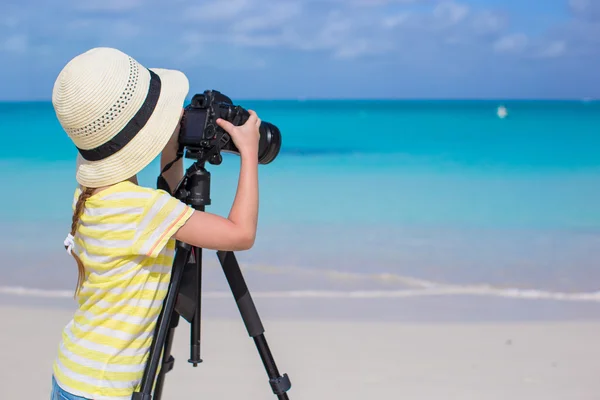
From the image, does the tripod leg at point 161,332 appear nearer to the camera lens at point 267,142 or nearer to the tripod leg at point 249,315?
the tripod leg at point 249,315

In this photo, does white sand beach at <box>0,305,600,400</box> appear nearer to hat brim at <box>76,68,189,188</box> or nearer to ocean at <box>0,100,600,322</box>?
ocean at <box>0,100,600,322</box>

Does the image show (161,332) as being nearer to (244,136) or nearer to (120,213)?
(120,213)

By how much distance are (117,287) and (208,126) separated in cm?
32

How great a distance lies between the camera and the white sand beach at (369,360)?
2402mm

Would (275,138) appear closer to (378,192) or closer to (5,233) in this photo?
(5,233)

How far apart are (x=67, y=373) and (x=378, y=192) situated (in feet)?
21.8

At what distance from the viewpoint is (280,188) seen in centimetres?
789

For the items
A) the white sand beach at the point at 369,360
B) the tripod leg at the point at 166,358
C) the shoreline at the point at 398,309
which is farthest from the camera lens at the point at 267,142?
the shoreline at the point at 398,309

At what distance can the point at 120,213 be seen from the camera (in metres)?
1.28

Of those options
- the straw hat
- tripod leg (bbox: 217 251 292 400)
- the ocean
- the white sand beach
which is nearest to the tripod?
tripod leg (bbox: 217 251 292 400)

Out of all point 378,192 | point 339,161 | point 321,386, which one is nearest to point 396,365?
point 321,386

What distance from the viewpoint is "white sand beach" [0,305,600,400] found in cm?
240

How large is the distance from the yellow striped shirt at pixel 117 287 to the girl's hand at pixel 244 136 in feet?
0.47

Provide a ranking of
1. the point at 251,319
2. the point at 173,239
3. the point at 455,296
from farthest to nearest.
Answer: the point at 455,296
the point at 251,319
the point at 173,239
